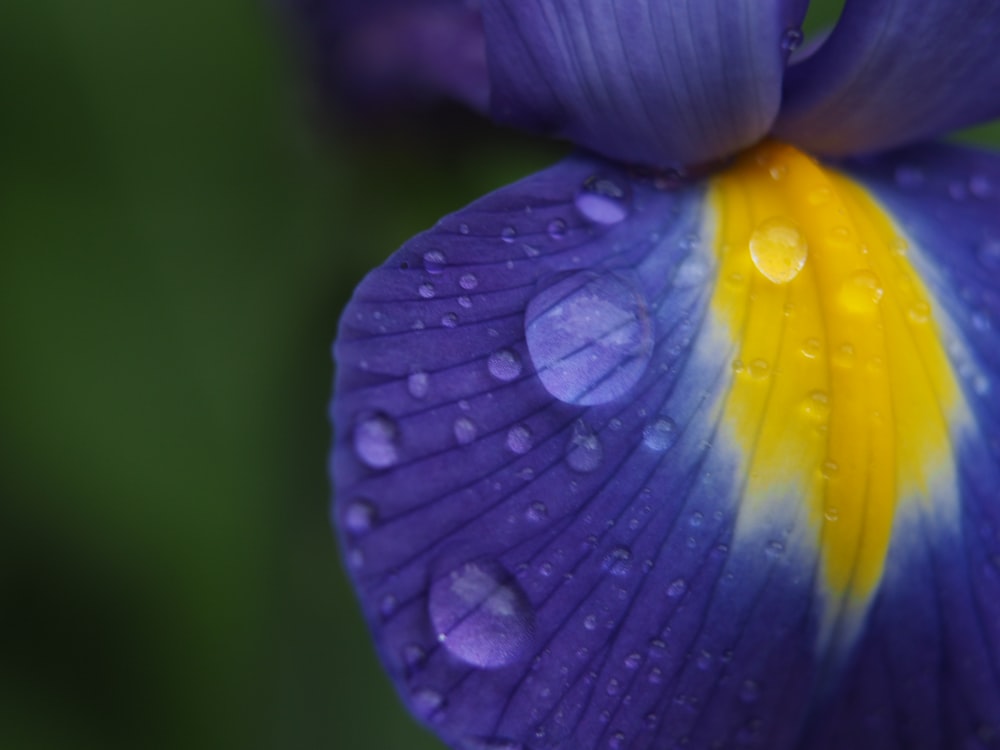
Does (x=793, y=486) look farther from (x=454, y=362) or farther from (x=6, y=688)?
(x=6, y=688)

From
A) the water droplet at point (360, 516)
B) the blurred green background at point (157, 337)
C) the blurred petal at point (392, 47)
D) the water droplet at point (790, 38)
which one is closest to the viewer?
the water droplet at point (360, 516)

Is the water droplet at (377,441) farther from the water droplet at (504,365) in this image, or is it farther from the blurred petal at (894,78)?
the blurred petal at (894,78)

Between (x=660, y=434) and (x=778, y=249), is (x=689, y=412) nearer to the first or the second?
(x=660, y=434)

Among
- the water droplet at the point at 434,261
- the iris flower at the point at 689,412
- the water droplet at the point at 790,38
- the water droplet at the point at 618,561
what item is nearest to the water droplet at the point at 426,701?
the iris flower at the point at 689,412

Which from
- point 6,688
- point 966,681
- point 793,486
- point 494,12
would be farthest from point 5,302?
point 966,681

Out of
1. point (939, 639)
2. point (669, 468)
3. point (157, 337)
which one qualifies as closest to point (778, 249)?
point (669, 468)

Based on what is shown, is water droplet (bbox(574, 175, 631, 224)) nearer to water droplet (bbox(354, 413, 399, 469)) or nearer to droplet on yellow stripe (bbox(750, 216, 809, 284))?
droplet on yellow stripe (bbox(750, 216, 809, 284))

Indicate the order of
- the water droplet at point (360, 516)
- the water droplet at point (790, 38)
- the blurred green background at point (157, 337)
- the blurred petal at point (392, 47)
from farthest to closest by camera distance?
1. the blurred green background at point (157, 337)
2. the blurred petal at point (392, 47)
3. the water droplet at point (790, 38)
4. the water droplet at point (360, 516)
